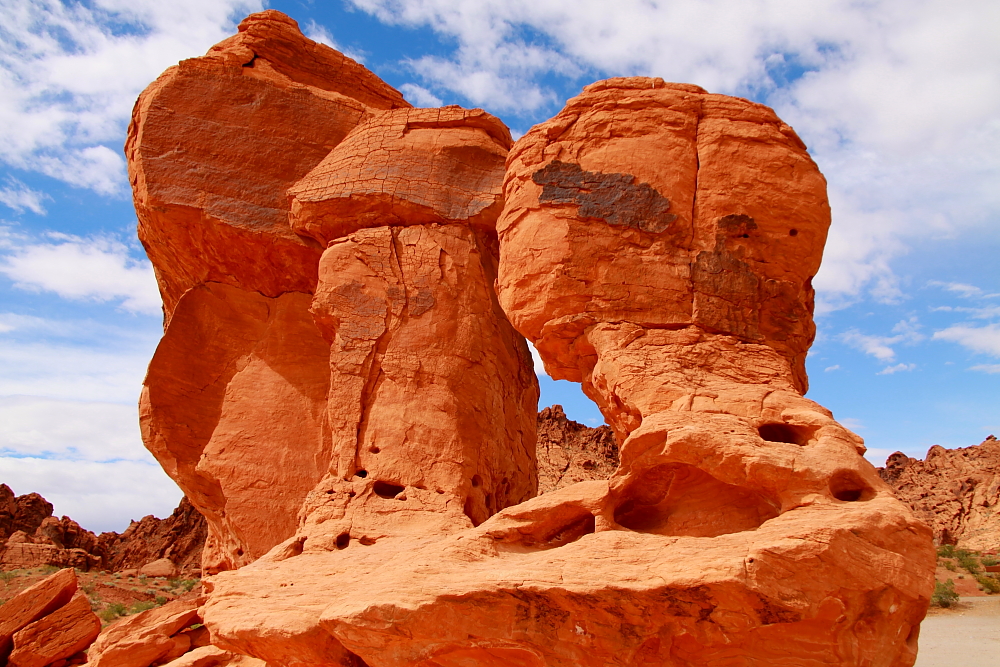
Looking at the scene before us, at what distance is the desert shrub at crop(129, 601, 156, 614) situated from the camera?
13312mm

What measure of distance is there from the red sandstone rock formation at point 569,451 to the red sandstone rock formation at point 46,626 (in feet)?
27.9

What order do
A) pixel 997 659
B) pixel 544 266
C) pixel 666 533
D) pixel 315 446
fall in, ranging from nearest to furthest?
pixel 666 533, pixel 544 266, pixel 315 446, pixel 997 659

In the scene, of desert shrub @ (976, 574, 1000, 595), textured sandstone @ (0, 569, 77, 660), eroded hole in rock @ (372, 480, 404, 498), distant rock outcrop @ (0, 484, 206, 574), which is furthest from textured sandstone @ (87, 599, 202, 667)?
desert shrub @ (976, 574, 1000, 595)

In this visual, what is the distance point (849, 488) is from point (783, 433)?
0.59 metres

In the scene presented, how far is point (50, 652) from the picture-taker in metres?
9.31

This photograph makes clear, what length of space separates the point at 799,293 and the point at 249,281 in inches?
244

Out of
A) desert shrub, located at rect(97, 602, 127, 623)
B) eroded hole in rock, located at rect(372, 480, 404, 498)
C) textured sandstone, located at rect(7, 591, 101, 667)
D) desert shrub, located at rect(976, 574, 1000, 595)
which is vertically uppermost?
desert shrub, located at rect(976, 574, 1000, 595)

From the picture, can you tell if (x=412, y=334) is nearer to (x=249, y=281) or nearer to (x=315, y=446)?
(x=315, y=446)

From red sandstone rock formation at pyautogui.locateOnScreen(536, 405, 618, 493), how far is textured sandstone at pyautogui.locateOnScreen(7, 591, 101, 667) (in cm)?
849

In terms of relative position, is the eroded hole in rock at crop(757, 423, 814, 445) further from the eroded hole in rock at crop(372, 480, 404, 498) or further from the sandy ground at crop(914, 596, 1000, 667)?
the sandy ground at crop(914, 596, 1000, 667)

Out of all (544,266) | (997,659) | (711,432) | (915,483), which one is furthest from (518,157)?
(915,483)

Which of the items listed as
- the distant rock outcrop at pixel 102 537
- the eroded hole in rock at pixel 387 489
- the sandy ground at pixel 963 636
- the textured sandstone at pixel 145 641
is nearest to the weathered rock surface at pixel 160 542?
the distant rock outcrop at pixel 102 537

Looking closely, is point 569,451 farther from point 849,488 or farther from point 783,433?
point 849,488

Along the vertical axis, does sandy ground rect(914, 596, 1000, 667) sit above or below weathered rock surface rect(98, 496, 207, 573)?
below
